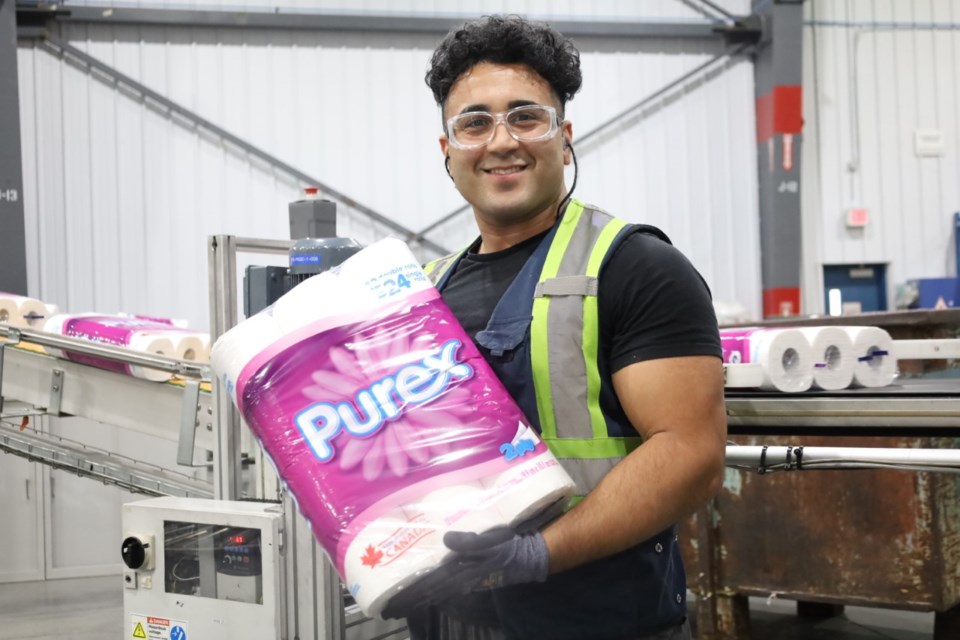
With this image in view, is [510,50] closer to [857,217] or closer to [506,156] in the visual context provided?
[506,156]

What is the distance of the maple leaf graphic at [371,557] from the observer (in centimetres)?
105

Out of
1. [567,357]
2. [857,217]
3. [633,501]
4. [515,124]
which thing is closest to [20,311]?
[515,124]

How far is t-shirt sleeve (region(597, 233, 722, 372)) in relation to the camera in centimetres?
113

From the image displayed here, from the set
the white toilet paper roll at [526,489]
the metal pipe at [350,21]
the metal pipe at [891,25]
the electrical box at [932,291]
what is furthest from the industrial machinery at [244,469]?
the metal pipe at [891,25]

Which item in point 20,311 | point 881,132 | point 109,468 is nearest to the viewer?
point 109,468

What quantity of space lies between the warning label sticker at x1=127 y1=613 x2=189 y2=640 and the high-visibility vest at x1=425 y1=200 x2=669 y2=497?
57.0 inches

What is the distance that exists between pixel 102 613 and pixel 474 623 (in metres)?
4.12

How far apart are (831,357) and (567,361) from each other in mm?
1494

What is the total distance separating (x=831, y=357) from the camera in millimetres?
2439

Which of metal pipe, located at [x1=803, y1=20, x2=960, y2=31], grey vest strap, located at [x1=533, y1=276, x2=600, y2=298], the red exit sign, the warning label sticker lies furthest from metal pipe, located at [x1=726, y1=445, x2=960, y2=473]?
→ metal pipe, located at [x1=803, y1=20, x2=960, y2=31]

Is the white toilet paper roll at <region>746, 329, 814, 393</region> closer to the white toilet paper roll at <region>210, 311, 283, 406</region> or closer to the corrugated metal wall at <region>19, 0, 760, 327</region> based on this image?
the white toilet paper roll at <region>210, 311, 283, 406</region>

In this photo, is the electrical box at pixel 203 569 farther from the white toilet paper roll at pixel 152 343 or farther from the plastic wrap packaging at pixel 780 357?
the plastic wrap packaging at pixel 780 357

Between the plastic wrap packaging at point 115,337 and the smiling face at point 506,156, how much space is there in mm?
1857

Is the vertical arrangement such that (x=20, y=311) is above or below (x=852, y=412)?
above
